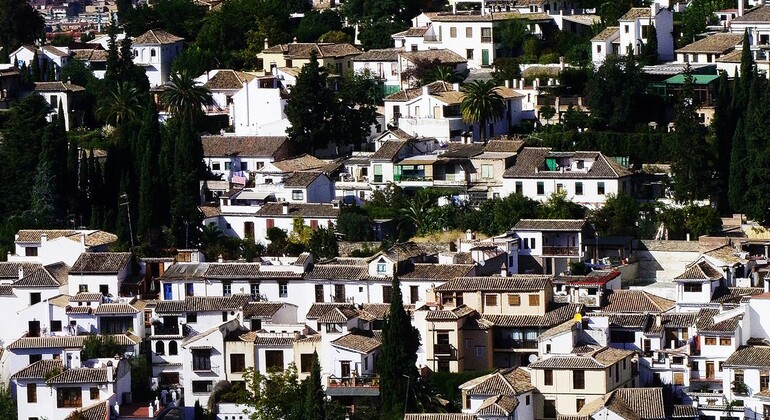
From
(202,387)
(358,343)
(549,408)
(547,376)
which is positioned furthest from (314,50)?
(549,408)

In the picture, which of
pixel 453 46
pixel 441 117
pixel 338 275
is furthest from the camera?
pixel 453 46

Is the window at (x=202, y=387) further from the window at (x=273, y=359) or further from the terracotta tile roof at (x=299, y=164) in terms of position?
the terracotta tile roof at (x=299, y=164)

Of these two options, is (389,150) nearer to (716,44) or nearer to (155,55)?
(716,44)

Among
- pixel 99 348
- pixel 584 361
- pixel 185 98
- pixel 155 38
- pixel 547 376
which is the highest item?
pixel 155 38

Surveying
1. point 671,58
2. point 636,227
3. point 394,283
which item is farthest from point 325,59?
point 394,283

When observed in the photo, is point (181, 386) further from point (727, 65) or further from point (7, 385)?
point (727, 65)
